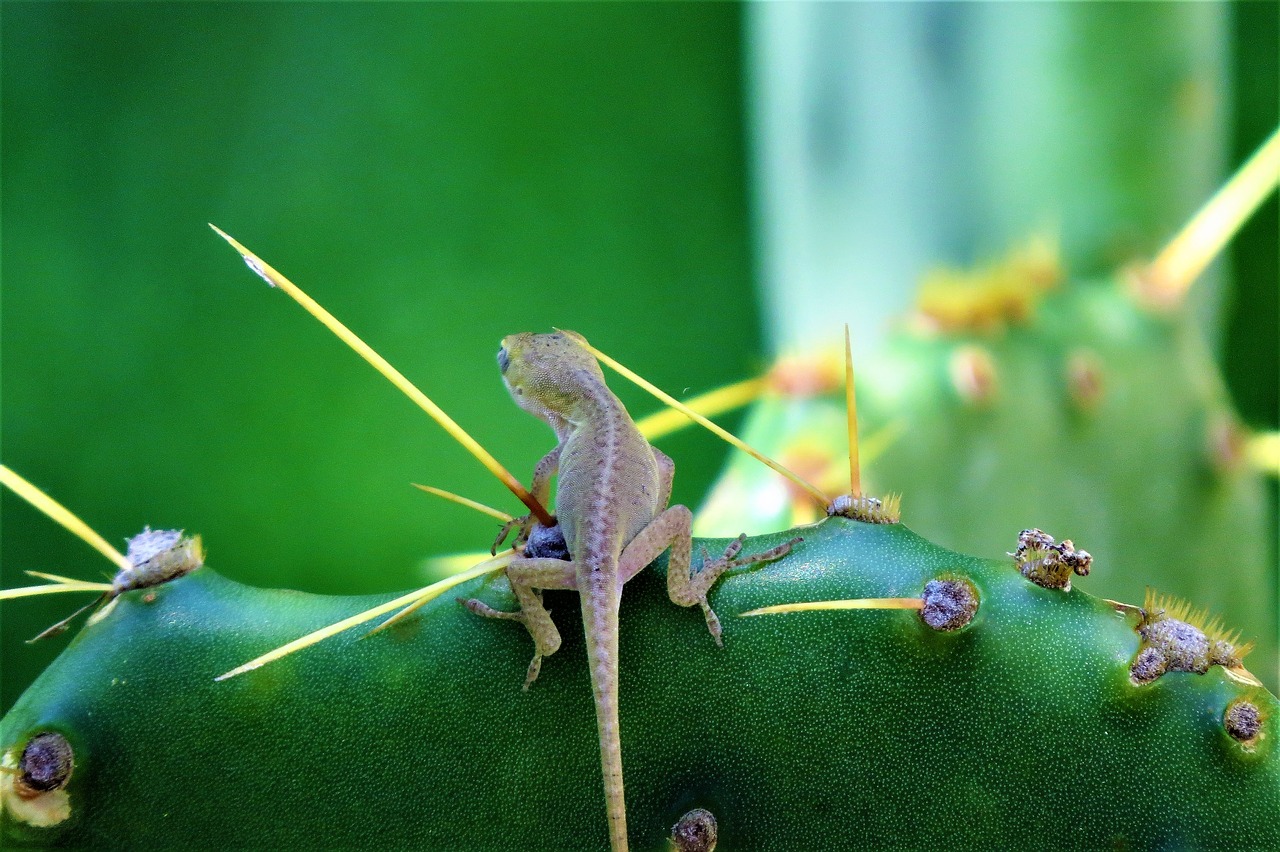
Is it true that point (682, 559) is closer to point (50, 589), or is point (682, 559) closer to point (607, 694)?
point (607, 694)

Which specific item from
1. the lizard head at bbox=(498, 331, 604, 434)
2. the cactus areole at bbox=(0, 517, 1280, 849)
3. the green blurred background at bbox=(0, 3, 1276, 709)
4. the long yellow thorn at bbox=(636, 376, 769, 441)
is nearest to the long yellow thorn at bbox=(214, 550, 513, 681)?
the cactus areole at bbox=(0, 517, 1280, 849)

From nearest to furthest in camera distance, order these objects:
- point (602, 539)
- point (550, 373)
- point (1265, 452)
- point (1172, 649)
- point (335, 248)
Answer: point (1172, 649), point (602, 539), point (550, 373), point (1265, 452), point (335, 248)

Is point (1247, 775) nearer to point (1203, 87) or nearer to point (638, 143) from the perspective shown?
point (1203, 87)

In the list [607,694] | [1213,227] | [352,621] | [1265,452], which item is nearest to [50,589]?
[352,621]

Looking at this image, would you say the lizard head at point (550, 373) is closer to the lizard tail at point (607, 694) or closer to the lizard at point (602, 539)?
the lizard at point (602, 539)

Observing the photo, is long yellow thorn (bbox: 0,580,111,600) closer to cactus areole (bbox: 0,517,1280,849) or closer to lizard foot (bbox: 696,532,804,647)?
cactus areole (bbox: 0,517,1280,849)

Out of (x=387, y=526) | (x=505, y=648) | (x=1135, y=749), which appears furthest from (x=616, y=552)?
(x=387, y=526)
